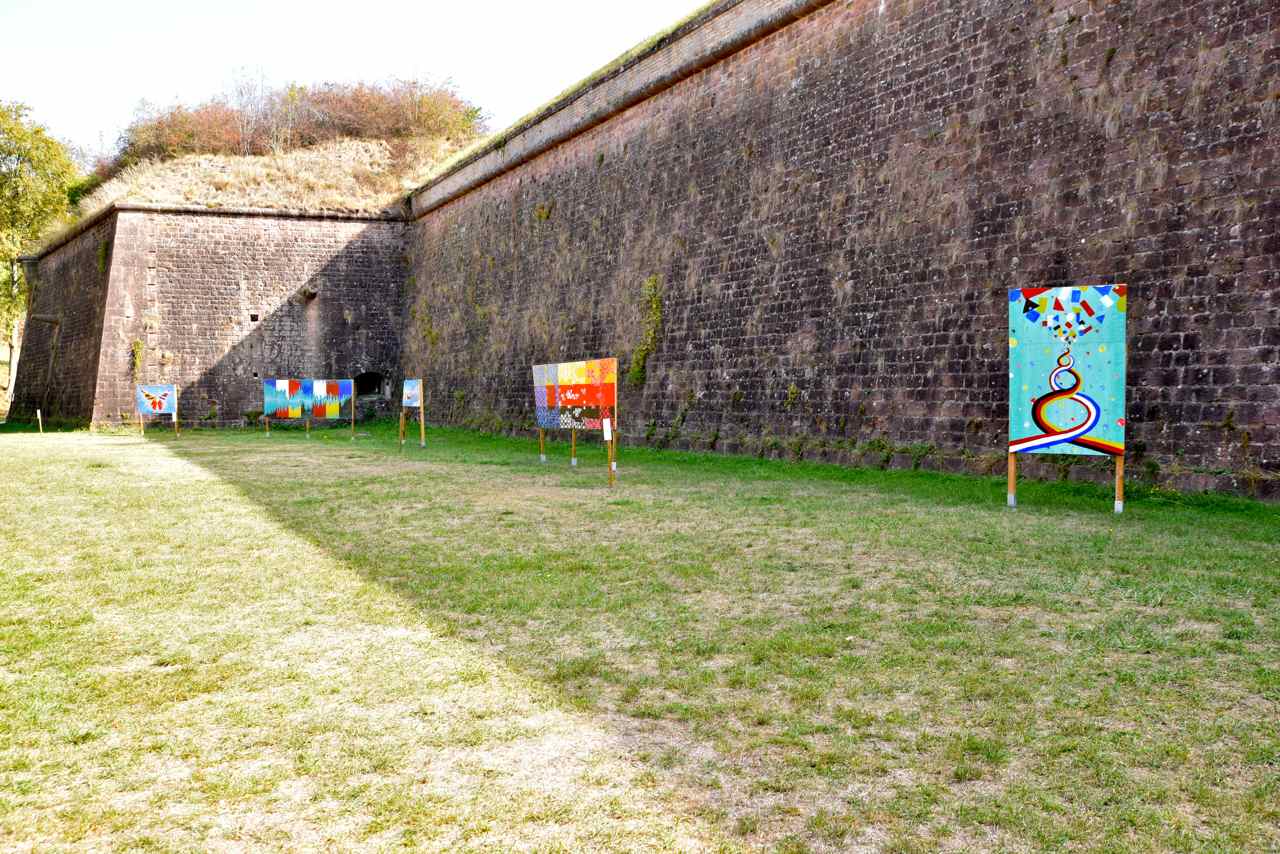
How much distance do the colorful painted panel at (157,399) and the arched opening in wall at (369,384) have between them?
4.73 meters

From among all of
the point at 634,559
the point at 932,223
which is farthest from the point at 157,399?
the point at 634,559

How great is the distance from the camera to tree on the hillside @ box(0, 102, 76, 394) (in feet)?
97.8

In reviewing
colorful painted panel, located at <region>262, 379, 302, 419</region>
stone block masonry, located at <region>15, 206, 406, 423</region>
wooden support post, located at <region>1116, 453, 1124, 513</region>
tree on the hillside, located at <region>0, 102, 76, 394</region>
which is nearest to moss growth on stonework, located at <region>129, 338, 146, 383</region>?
stone block masonry, located at <region>15, 206, 406, 423</region>

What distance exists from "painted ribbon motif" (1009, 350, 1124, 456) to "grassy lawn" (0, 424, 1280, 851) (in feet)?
3.10

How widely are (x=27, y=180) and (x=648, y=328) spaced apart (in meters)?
24.9

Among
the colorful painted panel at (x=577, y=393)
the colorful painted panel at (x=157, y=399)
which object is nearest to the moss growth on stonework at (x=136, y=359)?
the colorful painted panel at (x=157, y=399)

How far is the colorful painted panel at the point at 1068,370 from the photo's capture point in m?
7.93

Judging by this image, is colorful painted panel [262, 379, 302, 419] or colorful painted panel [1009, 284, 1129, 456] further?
colorful painted panel [262, 379, 302, 419]

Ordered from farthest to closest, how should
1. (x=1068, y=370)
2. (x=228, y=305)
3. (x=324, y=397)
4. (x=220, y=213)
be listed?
1. (x=220, y=213)
2. (x=228, y=305)
3. (x=324, y=397)
4. (x=1068, y=370)

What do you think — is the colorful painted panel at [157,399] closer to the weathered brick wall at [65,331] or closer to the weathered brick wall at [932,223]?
the weathered brick wall at [65,331]

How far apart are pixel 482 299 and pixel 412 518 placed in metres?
15.4

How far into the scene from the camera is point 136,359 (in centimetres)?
2431

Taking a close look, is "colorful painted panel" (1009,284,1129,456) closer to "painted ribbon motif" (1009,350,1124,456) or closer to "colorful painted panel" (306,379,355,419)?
"painted ribbon motif" (1009,350,1124,456)

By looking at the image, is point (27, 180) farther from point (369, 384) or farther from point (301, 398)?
point (301, 398)
